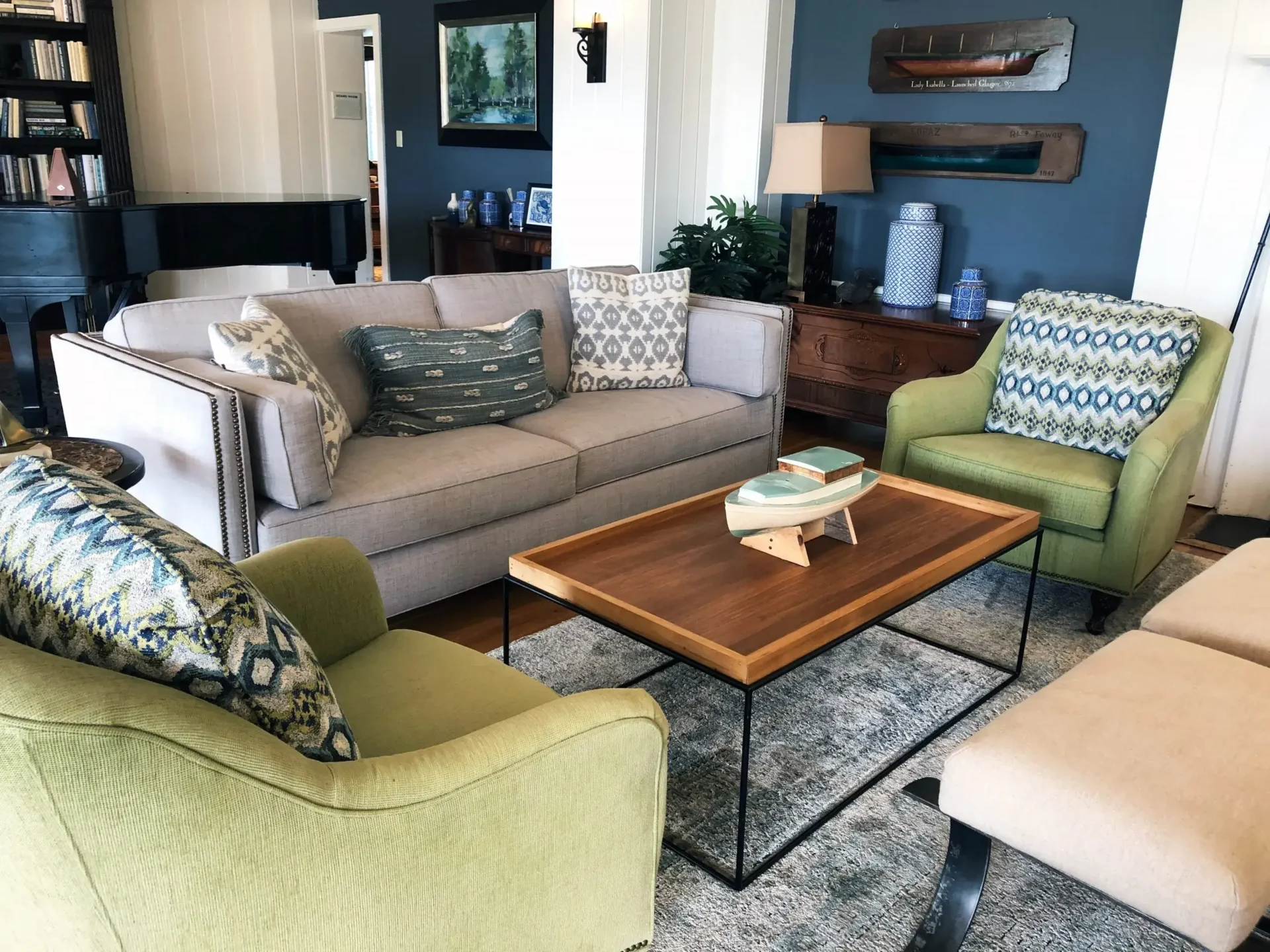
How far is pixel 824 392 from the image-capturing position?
15.9 feet

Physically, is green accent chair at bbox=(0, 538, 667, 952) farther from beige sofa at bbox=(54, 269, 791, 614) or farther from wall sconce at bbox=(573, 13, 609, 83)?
wall sconce at bbox=(573, 13, 609, 83)

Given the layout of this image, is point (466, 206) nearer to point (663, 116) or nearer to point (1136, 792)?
point (663, 116)

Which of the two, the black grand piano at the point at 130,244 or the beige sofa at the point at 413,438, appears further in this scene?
the black grand piano at the point at 130,244

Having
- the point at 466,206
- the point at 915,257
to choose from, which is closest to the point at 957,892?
the point at 915,257

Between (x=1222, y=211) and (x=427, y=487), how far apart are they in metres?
2.99

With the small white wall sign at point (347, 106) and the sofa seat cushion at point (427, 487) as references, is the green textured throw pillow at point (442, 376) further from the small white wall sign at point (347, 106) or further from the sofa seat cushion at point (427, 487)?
the small white wall sign at point (347, 106)

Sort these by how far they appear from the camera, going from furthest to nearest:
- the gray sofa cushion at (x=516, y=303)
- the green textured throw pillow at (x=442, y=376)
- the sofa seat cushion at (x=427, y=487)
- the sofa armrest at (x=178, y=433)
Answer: the gray sofa cushion at (x=516, y=303), the green textured throw pillow at (x=442, y=376), the sofa seat cushion at (x=427, y=487), the sofa armrest at (x=178, y=433)

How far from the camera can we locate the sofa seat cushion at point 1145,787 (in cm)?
127

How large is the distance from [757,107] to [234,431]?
11.0 feet

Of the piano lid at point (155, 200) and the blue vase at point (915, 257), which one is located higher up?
the piano lid at point (155, 200)

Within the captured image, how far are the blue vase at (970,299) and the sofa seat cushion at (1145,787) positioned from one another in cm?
267

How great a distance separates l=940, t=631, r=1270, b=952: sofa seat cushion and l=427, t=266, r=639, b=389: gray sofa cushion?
2187mm

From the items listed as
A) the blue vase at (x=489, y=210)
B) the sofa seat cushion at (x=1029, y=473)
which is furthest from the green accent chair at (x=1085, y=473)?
the blue vase at (x=489, y=210)

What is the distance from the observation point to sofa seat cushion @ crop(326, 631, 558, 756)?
1.45m
